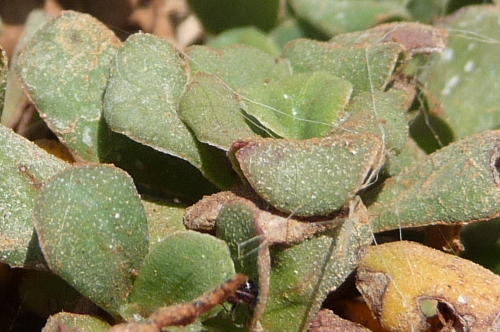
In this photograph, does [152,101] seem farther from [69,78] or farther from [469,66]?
[469,66]

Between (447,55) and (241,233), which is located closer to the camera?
(241,233)

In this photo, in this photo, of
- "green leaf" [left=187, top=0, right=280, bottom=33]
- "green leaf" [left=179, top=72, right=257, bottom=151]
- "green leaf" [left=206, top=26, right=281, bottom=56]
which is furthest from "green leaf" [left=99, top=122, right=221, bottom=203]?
"green leaf" [left=187, top=0, right=280, bottom=33]

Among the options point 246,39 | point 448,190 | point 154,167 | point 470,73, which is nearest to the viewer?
point 448,190

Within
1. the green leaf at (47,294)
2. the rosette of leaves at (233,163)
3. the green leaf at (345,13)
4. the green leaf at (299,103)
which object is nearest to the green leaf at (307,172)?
the rosette of leaves at (233,163)

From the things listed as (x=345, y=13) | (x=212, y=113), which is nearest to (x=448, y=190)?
(x=212, y=113)

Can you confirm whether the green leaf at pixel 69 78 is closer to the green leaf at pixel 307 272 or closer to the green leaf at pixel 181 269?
the green leaf at pixel 181 269

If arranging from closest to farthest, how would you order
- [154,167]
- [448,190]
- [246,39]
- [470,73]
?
1. [448,190]
2. [154,167]
3. [470,73]
4. [246,39]
